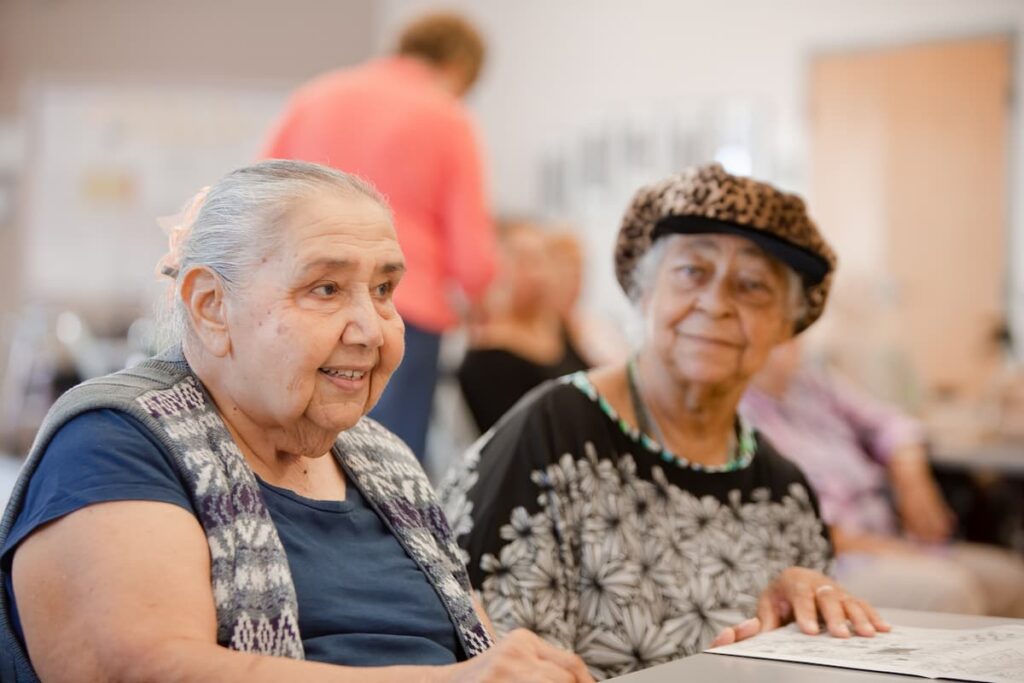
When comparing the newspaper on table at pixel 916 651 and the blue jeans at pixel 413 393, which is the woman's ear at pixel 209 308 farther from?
the blue jeans at pixel 413 393

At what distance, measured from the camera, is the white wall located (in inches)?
261

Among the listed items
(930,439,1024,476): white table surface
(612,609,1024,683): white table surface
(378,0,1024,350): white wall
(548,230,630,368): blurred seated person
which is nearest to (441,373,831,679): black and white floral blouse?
(612,609,1024,683): white table surface

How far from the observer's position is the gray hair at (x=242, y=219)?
121cm

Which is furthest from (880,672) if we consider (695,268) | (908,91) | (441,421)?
(908,91)

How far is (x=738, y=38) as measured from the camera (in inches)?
280

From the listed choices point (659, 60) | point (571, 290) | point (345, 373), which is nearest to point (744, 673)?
point (345, 373)

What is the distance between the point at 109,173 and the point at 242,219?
5.58 meters

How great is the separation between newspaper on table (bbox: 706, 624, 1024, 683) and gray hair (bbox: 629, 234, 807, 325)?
662 millimetres

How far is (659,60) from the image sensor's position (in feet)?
24.3

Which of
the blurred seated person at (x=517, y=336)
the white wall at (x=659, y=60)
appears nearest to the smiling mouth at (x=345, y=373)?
the blurred seated person at (x=517, y=336)

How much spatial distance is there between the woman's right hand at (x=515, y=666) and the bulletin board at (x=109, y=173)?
18.2ft

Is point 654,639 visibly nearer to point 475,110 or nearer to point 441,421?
point 441,421

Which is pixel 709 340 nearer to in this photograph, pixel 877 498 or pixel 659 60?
pixel 877 498

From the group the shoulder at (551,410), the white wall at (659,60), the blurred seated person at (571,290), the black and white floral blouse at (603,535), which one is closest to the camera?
the black and white floral blouse at (603,535)
